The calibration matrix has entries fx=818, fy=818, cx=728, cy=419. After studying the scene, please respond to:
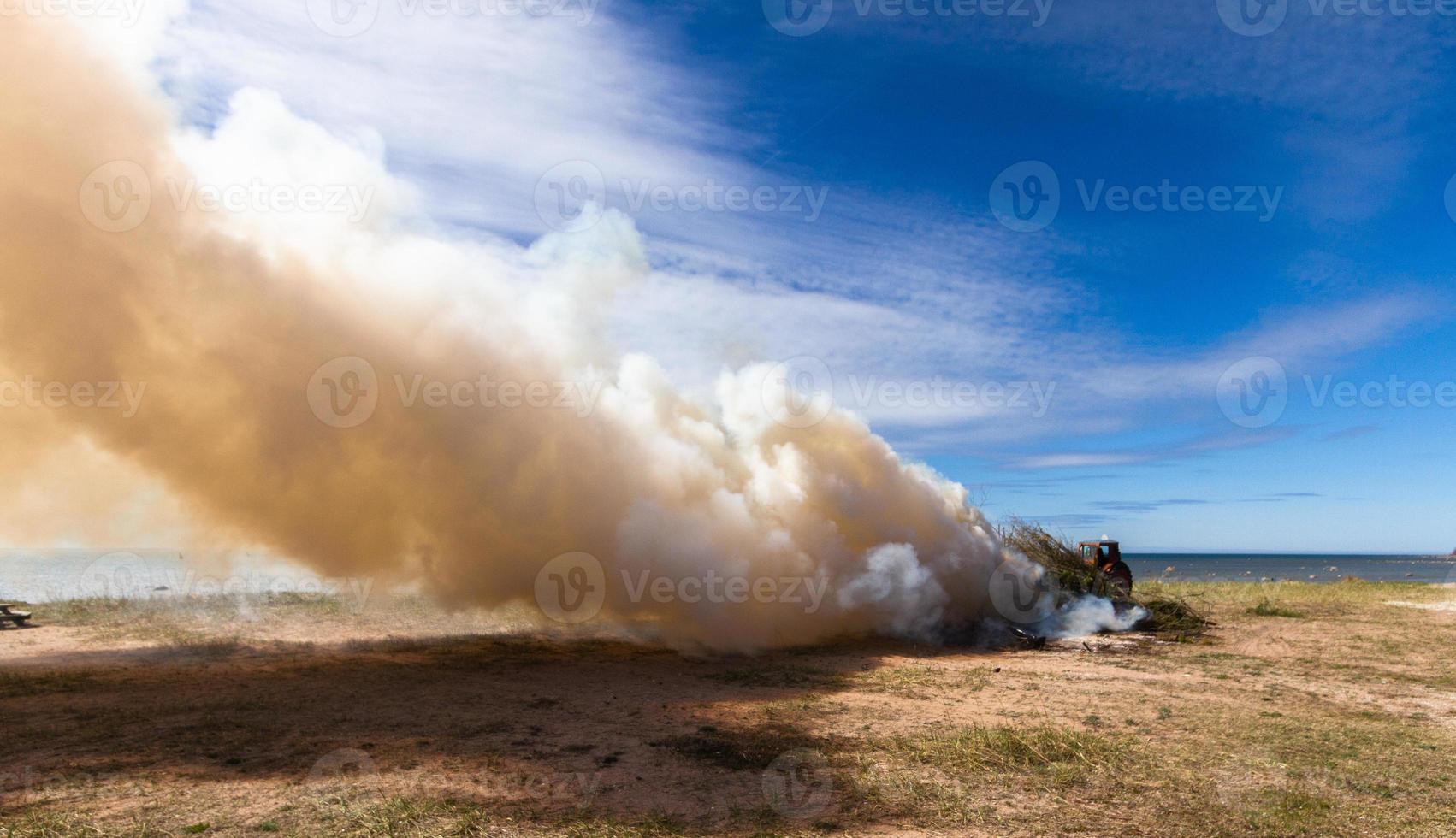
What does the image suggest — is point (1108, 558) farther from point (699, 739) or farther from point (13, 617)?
point (13, 617)

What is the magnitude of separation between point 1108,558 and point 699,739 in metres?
18.5

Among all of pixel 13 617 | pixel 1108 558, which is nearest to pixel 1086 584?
pixel 1108 558

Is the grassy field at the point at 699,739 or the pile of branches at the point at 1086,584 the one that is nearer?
the grassy field at the point at 699,739

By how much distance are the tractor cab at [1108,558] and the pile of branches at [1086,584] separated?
28.8 inches

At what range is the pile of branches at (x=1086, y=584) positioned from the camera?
2166 centimetres

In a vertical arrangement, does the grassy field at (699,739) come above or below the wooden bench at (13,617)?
below

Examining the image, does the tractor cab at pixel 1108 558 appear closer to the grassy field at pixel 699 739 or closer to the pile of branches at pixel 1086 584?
the pile of branches at pixel 1086 584

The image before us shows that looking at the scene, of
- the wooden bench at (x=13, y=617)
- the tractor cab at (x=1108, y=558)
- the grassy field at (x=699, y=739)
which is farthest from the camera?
the tractor cab at (x=1108, y=558)

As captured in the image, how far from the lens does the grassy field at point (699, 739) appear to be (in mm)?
7820

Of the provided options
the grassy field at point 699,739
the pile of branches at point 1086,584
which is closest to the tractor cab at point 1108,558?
the pile of branches at point 1086,584

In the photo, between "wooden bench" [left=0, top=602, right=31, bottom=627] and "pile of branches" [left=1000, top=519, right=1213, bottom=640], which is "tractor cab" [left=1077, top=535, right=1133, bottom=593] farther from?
"wooden bench" [left=0, top=602, right=31, bottom=627]

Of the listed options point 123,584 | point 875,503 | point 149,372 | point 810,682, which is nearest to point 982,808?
point 810,682

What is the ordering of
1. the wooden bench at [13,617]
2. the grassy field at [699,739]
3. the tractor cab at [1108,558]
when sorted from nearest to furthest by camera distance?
1. the grassy field at [699,739]
2. the wooden bench at [13,617]
3. the tractor cab at [1108,558]

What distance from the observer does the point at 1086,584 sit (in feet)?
74.1
